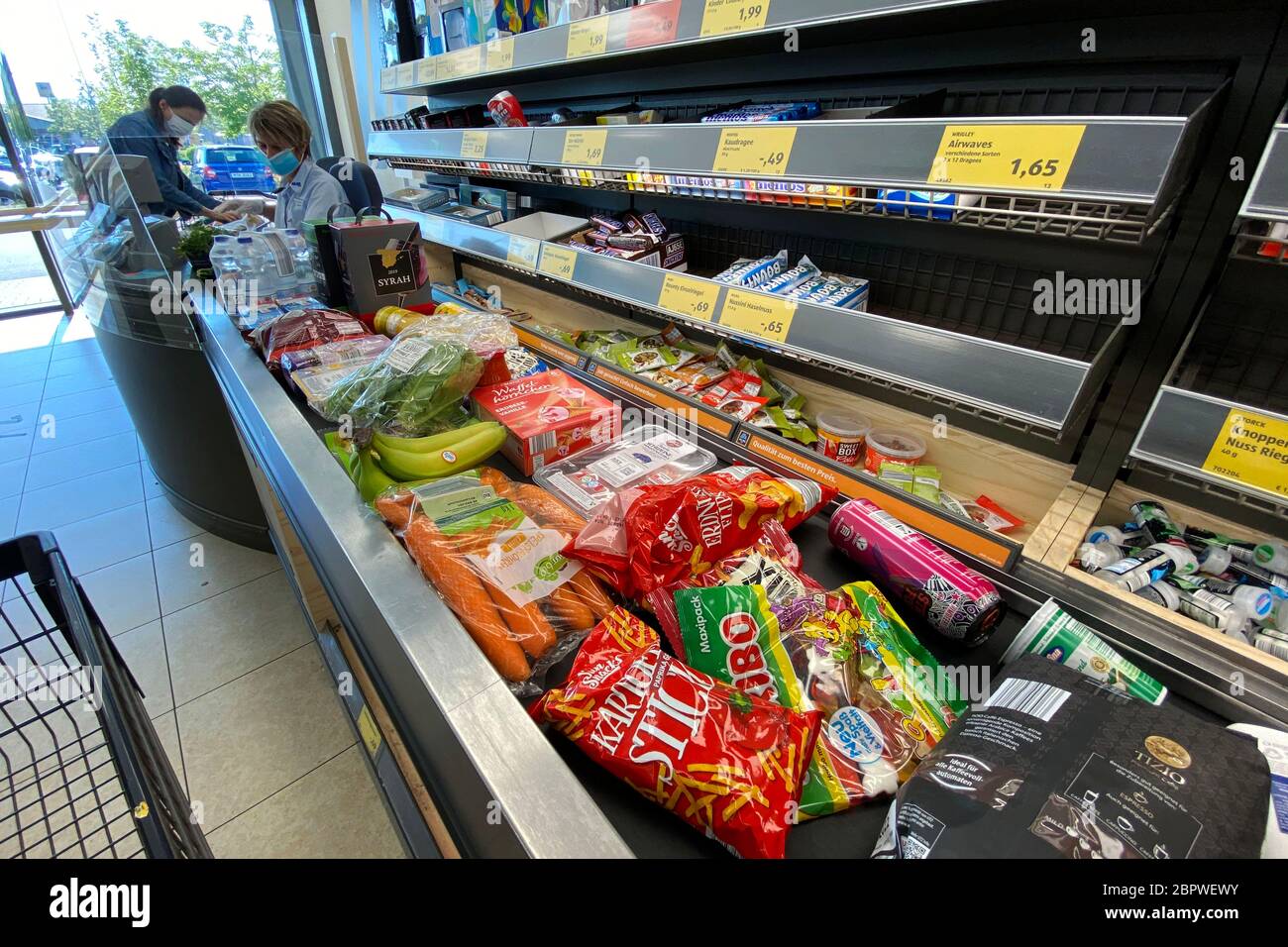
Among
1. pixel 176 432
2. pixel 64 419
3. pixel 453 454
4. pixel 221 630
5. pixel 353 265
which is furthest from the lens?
pixel 64 419

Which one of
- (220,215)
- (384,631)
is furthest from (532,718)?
(220,215)

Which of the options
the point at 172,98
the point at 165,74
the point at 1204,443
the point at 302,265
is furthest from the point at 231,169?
the point at 1204,443

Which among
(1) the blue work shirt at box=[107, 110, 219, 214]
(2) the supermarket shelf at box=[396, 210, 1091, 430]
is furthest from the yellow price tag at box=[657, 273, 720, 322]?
(1) the blue work shirt at box=[107, 110, 219, 214]

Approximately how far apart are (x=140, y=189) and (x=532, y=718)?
9.47 feet

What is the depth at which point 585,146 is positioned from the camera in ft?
4.93

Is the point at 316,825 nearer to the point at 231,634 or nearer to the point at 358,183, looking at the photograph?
the point at 231,634

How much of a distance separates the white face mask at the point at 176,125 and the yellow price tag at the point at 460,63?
2730mm

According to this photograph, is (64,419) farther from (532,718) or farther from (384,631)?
(532,718)

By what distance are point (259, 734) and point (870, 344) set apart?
6.95ft

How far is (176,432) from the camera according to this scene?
2439 millimetres

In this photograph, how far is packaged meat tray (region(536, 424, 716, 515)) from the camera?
0.95 m

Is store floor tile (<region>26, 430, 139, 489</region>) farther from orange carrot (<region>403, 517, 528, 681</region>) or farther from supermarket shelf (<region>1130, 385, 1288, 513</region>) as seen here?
supermarket shelf (<region>1130, 385, 1288, 513</region>)
